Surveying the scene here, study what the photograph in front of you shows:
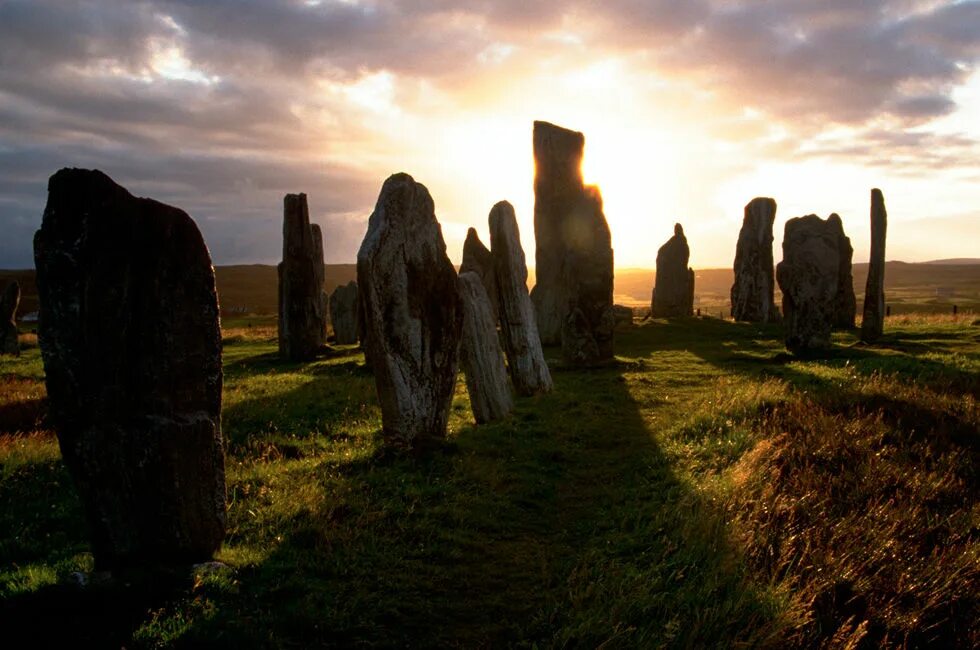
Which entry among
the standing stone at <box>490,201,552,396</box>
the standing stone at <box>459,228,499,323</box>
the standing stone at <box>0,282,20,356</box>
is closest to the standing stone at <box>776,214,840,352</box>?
the standing stone at <box>459,228,499,323</box>

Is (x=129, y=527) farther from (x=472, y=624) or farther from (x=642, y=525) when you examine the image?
(x=642, y=525)

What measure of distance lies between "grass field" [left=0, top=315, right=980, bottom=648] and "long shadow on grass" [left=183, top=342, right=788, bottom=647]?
0.03 meters

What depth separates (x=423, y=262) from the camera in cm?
1104

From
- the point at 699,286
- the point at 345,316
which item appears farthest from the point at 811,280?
the point at 699,286

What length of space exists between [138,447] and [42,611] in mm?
1483

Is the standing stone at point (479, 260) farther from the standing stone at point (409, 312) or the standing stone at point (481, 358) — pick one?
the standing stone at point (409, 312)

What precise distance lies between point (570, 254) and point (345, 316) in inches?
556

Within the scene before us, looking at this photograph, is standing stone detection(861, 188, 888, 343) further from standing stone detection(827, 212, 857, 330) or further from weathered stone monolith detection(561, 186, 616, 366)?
weathered stone monolith detection(561, 186, 616, 366)

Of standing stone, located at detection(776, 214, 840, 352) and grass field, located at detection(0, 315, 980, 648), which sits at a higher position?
standing stone, located at detection(776, 214, 840, 352)

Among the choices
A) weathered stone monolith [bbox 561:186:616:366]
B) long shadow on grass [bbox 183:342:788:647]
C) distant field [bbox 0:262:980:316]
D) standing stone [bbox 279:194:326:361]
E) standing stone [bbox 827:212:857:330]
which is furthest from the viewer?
distant field [bbox 0:262:980:316]

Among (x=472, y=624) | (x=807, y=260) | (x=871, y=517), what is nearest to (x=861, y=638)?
(x=871, y=517)

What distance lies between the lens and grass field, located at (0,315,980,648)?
231 inches

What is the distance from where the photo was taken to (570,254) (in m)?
21.0

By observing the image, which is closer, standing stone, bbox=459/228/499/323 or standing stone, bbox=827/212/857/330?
standing stone, bbox=459/228/499/323
